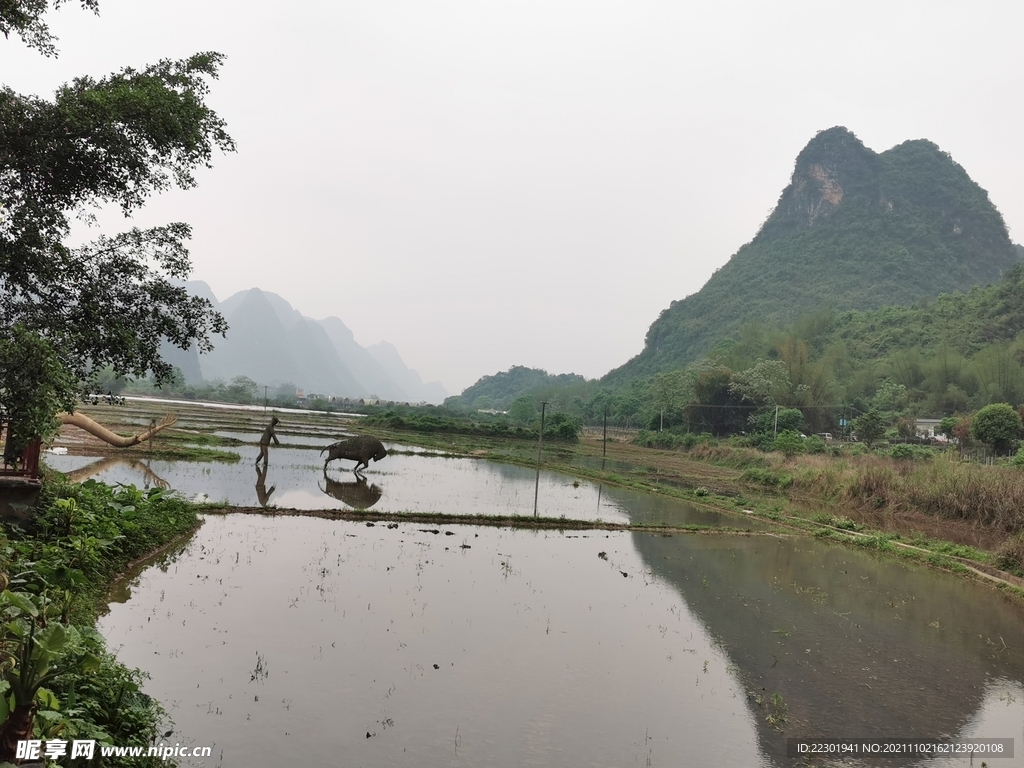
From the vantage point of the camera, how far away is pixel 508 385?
18688 cm

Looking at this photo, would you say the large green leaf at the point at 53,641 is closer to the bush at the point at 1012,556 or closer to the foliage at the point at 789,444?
the bush at the point at 1012,556

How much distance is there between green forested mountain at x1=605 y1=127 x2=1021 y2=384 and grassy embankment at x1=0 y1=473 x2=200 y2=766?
9980 centimetres

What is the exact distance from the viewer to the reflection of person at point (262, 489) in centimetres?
1679

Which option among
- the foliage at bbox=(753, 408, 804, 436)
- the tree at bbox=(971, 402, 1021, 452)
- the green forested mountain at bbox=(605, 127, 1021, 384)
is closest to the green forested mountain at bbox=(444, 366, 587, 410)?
the green forested mountain at bbox=(605, 127, 1021, 384)

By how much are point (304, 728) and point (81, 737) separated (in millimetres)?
1804

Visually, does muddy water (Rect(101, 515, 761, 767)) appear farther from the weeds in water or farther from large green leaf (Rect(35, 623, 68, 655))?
large green leaf (Rect(35, 623, 68, 655))

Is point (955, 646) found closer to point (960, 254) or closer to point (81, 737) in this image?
point (81, 737)

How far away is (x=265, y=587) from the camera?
30.6 ft

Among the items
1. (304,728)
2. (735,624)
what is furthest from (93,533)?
(735,624)

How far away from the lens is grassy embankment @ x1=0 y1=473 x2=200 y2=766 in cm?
438

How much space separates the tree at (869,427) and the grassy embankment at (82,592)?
41908mm

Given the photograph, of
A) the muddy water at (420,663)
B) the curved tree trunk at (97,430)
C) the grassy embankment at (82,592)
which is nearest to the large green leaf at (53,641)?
the grassy embankment at (82,592)

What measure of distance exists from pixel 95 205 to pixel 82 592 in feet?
16.0

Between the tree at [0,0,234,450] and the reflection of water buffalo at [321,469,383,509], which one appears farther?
the reflection of water buffalo at [321,469,383,509]
